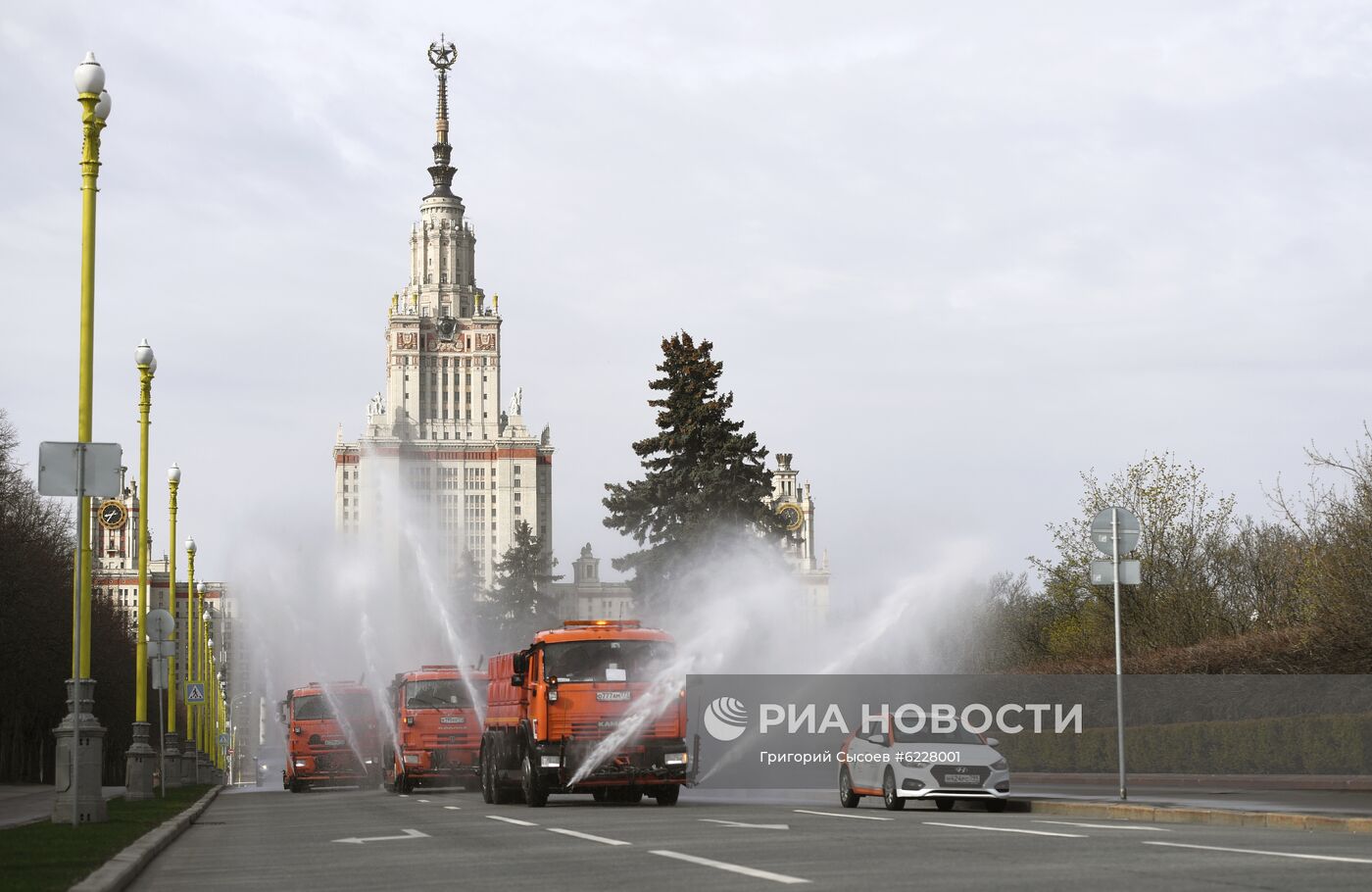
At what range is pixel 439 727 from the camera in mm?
41938

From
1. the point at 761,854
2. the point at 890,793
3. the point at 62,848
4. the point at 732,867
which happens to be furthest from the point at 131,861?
the point at 890,793

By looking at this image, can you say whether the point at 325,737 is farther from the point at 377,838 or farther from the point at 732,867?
the point at 732,867

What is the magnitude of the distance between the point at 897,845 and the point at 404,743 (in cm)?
2675

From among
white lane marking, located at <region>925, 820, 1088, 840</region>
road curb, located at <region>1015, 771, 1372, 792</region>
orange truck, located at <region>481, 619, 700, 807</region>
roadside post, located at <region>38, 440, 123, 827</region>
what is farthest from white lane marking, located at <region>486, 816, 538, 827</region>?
road curb, located at <region>1015, 771, 1372, 792</region>

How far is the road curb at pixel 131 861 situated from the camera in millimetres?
14703

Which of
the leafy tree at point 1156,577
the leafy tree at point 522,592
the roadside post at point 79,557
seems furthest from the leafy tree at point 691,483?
the leafy tree at point 522,592

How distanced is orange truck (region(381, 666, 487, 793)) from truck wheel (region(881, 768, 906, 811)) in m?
17.0

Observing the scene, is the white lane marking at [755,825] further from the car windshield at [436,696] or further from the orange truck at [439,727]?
the car windshield at [436,696]

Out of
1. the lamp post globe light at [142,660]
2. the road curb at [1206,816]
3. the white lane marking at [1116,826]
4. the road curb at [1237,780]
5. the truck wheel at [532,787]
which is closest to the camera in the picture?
the white lane marking at [1116,826]

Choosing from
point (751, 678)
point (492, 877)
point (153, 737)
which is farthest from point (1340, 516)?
point (153, 737)

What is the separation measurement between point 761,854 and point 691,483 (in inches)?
1966

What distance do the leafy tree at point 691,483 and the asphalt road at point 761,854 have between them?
130 feet

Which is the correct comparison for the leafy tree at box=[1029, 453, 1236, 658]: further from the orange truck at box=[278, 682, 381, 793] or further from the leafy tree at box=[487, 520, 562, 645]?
the leafy tree at box=[487, 520, 562, 645]

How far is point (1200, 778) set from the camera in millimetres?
35906
